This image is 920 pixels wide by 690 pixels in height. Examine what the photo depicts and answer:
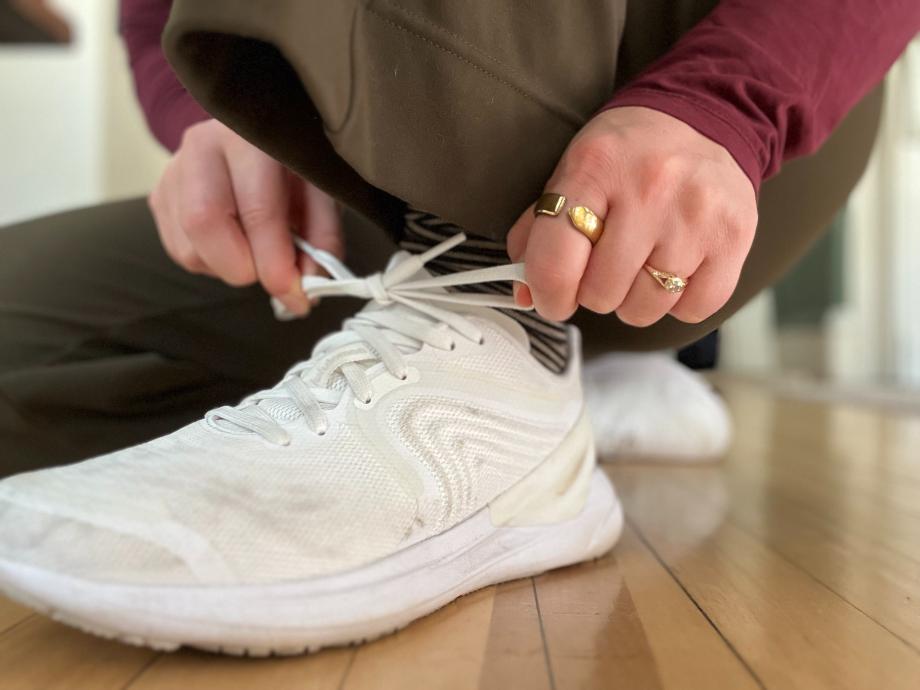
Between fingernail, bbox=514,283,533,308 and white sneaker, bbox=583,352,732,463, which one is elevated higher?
fingernail, bbox=514,283,533,308

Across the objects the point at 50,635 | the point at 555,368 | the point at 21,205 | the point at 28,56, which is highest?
the point at 28,56

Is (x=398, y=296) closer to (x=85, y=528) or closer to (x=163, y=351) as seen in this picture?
(x=85, y=528)

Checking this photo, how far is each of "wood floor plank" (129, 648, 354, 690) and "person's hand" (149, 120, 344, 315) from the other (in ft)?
0.99

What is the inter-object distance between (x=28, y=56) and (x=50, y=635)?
2.87 metres

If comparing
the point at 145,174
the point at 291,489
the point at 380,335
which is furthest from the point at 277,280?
the point at 145,174

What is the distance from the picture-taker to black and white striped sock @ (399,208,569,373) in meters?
0.54

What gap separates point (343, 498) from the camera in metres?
0.42

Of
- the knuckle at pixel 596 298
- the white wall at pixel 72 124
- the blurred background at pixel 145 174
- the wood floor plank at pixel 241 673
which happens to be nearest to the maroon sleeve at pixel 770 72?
the knuckle at pixel 596 298

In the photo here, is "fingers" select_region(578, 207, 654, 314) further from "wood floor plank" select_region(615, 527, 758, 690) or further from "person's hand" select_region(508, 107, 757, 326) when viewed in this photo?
"wood floor plank" select_region(615, 527, 758, 690)

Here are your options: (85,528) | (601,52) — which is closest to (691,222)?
(601,52)

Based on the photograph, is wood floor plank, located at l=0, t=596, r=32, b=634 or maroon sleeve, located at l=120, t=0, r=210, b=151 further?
maroon sleeve, located at l=120, t=0, r=210, b=151

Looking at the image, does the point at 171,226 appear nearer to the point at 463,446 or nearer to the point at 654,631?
the point at 463,446

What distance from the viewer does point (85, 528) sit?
0.36 meters

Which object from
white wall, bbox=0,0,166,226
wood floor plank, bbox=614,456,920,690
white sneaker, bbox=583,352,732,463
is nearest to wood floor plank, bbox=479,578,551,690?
wood floor plank, bbox=614,456,920,690
